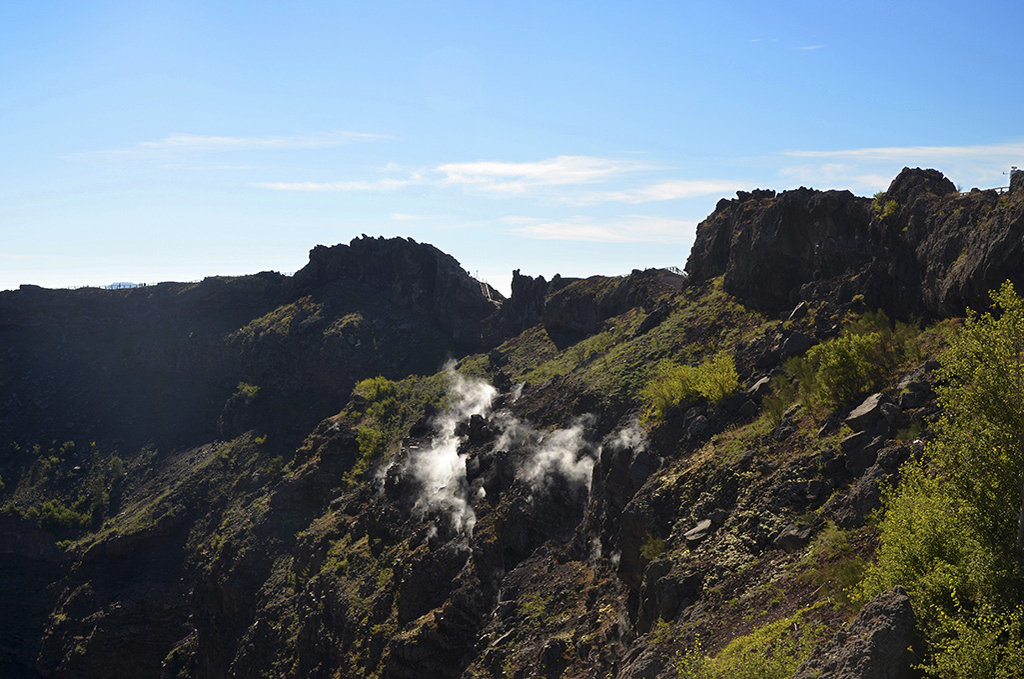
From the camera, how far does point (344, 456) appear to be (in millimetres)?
87312

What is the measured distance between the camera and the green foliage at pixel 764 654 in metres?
24.1

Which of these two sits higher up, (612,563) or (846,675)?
(846,675)

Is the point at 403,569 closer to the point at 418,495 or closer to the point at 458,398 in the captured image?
the point at 418,495

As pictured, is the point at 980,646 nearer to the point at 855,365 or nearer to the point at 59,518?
the point at 855,365

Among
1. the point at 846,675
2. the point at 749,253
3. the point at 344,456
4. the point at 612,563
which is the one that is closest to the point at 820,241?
the point at 749,253

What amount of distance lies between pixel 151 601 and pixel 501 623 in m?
57.5

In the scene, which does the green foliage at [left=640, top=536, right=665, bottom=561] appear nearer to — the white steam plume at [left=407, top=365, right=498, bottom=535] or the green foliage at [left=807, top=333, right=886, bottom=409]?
the green foliage at [left=807, top=333, right=886, bottom=409]

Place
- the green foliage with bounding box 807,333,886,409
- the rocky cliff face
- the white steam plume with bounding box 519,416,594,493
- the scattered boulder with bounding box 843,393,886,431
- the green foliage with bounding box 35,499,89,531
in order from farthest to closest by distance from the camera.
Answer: the green foliage with bounding box 35,499,89,531 → the white steam plume with bounding box 519,416,594,493 → the green foliage with bounding box 807,333,886,409 → the rocky cliff face → the scattered boulder with bounding box 843,393,886,431

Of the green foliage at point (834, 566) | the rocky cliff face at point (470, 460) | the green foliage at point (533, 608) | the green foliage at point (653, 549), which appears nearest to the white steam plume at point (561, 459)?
the rocky cliff face at point (470, 460)

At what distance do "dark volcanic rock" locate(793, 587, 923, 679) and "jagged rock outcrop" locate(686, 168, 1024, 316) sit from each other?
74.6ft

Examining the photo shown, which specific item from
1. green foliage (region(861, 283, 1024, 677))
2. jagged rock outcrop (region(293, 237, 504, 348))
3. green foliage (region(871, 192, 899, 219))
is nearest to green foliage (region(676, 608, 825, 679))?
green foliage (region(861, 283, 1024, 677))

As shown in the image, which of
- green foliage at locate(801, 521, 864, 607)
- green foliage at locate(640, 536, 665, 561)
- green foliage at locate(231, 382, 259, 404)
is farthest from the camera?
green foliage at locate(231, 382, 259, 404)

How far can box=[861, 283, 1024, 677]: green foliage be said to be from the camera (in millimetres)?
20094

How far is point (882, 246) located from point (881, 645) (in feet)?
118
